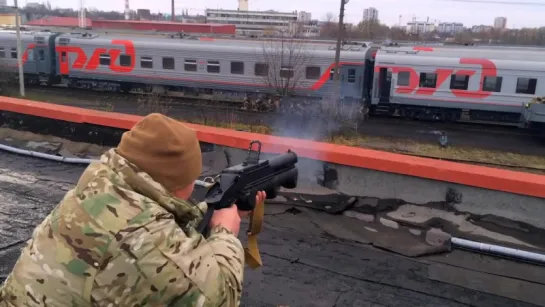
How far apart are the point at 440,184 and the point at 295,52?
15.6m

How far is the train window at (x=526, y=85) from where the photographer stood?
56.4 ft

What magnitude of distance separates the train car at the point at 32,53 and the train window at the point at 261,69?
37.4 ft

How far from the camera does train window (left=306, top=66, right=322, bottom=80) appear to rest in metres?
19.8

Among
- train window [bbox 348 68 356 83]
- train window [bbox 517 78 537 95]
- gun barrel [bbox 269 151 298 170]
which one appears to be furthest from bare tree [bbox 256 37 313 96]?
gun barrel [bbox 269 151 298 170]

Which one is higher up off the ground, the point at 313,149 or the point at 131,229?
the point at 131,229

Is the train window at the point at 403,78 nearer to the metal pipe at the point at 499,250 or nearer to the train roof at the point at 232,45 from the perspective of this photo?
the train roof at the point at 232,45

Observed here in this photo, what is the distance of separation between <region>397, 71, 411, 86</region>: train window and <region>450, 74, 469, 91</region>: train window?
5.22 ft

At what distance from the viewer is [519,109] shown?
57.6 feet

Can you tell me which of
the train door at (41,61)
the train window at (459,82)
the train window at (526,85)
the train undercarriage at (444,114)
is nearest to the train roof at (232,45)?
the train door at (41,61)

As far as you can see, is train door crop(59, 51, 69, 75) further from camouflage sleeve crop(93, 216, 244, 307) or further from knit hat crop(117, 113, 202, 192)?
camouflage sleeve crop(93, 216, 244, 307)

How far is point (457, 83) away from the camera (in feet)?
59.6

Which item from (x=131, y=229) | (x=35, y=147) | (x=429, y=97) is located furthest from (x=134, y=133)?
(x=429, y=97)

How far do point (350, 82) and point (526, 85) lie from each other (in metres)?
6.54

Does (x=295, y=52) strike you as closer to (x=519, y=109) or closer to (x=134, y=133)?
(x=519, y=109)
